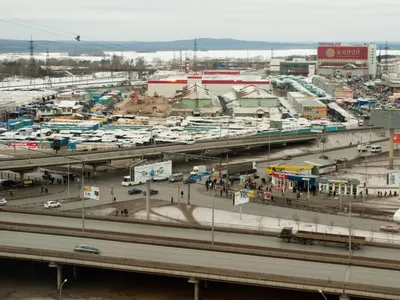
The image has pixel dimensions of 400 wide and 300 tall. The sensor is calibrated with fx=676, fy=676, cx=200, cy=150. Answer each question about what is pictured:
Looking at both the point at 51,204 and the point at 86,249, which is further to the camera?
the point at 51,204

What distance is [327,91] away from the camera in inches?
1844

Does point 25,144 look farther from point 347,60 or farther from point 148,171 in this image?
point 347,60

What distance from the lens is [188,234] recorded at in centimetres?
1302

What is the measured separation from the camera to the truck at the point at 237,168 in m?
20.9

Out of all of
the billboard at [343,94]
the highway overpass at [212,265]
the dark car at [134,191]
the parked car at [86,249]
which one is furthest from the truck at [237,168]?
the billboard at [343,94]

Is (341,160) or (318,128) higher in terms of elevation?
(318,128)

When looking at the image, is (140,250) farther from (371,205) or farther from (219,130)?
(219,130)

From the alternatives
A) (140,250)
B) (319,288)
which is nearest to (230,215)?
(140,250)

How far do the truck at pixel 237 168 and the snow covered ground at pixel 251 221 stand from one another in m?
4.36

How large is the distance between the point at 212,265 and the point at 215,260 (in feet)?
0.85

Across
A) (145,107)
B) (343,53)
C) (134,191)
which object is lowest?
(134,191)

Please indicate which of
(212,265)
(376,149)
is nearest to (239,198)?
(212,265)

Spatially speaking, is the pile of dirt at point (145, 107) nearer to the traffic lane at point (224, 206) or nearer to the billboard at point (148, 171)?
the traffic lane at point (224, 206)

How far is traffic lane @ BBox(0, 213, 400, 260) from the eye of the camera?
39.6 feet
